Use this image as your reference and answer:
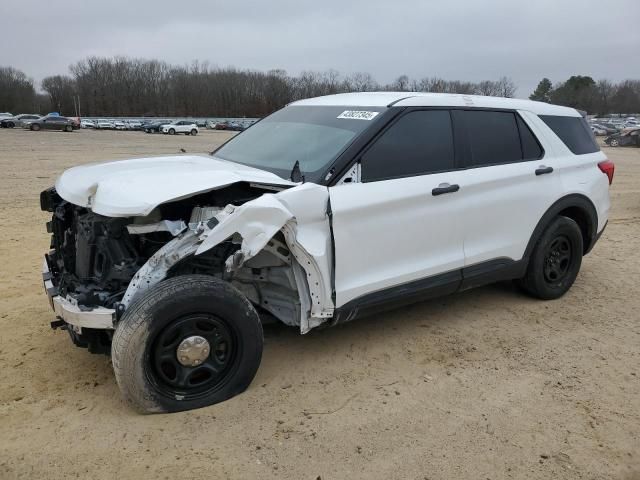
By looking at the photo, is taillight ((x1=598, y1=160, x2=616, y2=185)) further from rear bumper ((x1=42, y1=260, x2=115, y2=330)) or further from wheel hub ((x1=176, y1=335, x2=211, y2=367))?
rear bumper ((x1=42, y1=260, x2=115, y2=330))

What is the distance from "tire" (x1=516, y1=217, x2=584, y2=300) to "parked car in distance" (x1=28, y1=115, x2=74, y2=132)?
2141 inches

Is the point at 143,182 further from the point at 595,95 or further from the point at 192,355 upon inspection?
the point at 595,95

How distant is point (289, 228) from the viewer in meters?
3.28

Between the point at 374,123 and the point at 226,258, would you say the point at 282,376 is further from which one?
the point at 374,123

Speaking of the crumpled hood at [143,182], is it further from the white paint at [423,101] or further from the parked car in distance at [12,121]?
the parked car in distance at [12,121]

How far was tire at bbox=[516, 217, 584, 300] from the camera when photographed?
4.96 m

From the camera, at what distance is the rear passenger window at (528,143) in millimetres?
4762

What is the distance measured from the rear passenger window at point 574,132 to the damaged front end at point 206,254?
111 inches

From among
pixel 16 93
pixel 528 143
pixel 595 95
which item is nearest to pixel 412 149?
pixel 528 143

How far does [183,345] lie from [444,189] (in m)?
2.14

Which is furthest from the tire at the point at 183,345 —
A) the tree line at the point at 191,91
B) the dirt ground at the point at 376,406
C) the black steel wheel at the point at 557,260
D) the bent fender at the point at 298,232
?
the tree line at the point at 191,91

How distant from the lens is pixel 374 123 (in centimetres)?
384

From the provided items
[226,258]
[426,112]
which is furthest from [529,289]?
[226,258]

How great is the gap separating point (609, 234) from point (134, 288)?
740 centimetres
